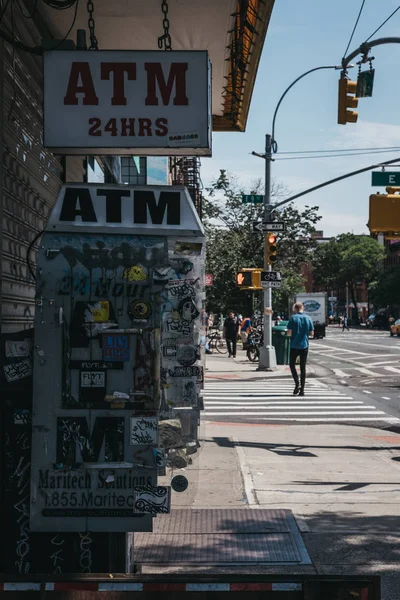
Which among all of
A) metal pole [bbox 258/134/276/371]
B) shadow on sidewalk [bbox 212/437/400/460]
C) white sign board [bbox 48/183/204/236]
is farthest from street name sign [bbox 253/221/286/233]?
white sign board [bbox 48/183/204/236]

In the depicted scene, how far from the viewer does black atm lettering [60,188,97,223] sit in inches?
174

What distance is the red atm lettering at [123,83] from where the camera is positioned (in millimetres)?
4754

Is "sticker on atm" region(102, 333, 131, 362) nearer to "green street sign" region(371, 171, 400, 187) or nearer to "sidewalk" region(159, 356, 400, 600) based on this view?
"sidewalk" region(159, 356, 400, 600)

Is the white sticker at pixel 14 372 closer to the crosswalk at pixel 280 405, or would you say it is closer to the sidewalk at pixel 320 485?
the sidewalk at pixel 320 485

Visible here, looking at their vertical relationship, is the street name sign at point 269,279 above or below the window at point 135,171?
below

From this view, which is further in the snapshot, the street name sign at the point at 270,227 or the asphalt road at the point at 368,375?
the street name sign at the point at 270,227

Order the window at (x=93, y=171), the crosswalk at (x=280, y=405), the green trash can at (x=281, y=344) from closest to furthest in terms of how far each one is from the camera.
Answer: the window at (x=93, y=171) → the crosswalk at (x=280, y=405) → the green trash can at (x=281, y=344)

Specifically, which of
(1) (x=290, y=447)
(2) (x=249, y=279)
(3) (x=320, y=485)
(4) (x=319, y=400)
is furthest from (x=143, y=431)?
(2) (x=249, y=279)

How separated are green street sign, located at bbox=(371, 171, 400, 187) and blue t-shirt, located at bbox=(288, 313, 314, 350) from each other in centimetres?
315

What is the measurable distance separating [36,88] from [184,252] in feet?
8.18

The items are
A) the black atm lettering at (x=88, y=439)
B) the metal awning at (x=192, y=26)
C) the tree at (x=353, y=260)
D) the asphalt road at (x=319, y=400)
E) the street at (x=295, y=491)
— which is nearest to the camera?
the black atm lettering at (x=88, y=439)

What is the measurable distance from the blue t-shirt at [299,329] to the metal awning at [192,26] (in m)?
8.47

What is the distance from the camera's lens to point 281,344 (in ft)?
88.6

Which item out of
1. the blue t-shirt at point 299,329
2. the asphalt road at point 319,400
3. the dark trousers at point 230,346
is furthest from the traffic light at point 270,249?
the dark trousers at point 230,346
